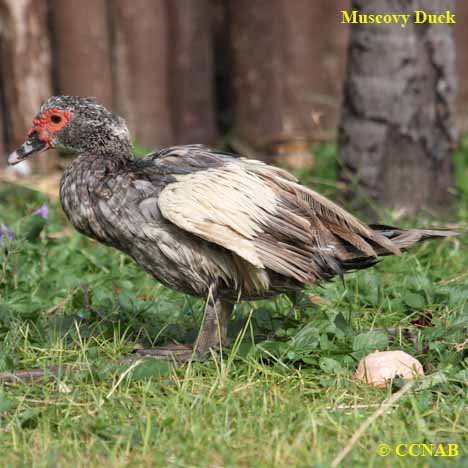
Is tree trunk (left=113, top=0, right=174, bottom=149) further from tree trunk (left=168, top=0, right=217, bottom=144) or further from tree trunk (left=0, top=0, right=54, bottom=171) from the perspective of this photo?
tree trunk (left=0, top=0, right=54, bottom=171)

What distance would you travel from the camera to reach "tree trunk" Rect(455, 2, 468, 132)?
7551 millimetres

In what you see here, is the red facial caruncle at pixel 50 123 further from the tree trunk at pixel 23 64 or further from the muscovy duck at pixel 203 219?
the tree trunk at pixel 23 64

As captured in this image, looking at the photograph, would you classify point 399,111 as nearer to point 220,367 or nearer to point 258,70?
point 258,70

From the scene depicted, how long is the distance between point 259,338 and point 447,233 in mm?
864

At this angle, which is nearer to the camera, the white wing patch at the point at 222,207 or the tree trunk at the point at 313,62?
the white wing patch at the point at 222,207

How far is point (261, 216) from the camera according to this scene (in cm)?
360

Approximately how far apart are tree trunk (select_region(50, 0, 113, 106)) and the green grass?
1640mm

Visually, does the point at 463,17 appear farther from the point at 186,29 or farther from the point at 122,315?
the point at 122,315

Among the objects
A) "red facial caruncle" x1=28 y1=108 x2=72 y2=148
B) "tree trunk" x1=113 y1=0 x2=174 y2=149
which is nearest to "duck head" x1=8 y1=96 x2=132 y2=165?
"red facial caruncle" x1=28 y1=108 x2=72 y2=148

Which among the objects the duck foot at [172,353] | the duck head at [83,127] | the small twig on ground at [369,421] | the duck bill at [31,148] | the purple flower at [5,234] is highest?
the duck head at [83,127]

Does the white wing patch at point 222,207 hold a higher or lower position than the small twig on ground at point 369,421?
higher

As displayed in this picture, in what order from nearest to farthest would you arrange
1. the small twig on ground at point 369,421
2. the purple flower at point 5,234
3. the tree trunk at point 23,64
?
the small twig on ground at point 369,421
the purple flower at point 5,234
the tree trunk at point 23,64

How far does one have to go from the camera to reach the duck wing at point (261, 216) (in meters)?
3.51

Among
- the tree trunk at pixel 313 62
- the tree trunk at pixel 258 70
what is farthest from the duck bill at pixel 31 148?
the tree trunk at pixel 313 62
